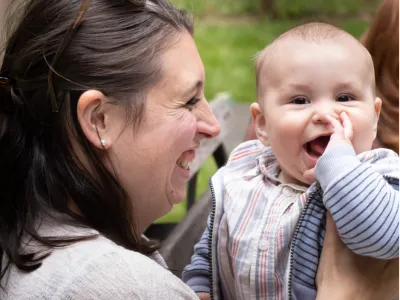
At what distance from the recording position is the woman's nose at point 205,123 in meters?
2.11

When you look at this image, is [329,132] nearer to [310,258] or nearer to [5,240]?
[310,258]

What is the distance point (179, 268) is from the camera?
287cm

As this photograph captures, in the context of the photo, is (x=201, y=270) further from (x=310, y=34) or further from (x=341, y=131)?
(x=310, y=34)

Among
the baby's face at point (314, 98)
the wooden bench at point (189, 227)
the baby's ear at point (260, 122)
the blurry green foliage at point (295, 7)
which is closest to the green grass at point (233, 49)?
the blurry green foliage at point (295, 7)

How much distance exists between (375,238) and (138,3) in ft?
2.90

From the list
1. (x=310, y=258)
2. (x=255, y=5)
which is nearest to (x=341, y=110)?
(x=310, y=258)

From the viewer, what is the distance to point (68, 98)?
1.91m

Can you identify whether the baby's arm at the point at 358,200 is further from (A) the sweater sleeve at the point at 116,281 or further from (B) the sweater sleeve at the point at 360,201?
(A) the sweater sleeve at the point at 116,281

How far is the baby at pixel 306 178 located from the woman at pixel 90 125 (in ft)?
0.98

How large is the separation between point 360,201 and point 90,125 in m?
0.73

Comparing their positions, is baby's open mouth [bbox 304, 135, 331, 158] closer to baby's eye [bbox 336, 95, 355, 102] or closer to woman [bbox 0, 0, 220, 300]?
baby's eye [bbox 336, 95, 355, 102]

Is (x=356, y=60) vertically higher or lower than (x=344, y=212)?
higher

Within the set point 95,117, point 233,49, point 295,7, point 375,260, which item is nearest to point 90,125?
point 95,117

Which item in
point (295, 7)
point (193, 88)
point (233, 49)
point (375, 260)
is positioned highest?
point (193, 88)
